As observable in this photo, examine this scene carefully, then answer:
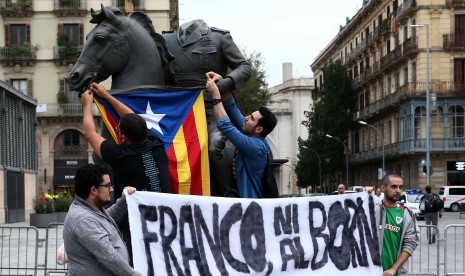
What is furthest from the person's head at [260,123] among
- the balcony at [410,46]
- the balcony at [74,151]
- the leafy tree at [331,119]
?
the leafy tree at [331,119]

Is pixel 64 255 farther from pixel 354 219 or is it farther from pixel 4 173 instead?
pixel 4 173

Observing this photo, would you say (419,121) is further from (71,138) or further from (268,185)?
(268,185)

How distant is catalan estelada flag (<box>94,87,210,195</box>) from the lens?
6.70m

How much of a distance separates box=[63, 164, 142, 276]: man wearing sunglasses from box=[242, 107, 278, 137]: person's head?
173 centimetres

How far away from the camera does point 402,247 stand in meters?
6.86

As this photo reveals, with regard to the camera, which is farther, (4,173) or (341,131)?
(341,131)

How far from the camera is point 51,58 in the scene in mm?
57281

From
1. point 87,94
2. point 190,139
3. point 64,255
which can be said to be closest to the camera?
point 64,255

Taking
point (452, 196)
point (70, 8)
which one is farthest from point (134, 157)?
point (70, 8)

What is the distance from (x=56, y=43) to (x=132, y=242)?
53447mm

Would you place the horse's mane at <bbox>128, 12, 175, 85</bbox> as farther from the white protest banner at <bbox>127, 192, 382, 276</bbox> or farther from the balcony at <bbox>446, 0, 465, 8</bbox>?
the balcony at <bbox>446, 0, 465, 8</bbox>

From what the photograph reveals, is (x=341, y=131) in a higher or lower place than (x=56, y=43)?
lower

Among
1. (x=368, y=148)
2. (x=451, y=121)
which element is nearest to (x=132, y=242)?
(x=451, y=121)

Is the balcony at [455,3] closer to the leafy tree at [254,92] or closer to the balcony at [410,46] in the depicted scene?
the balcony at [410,46]
